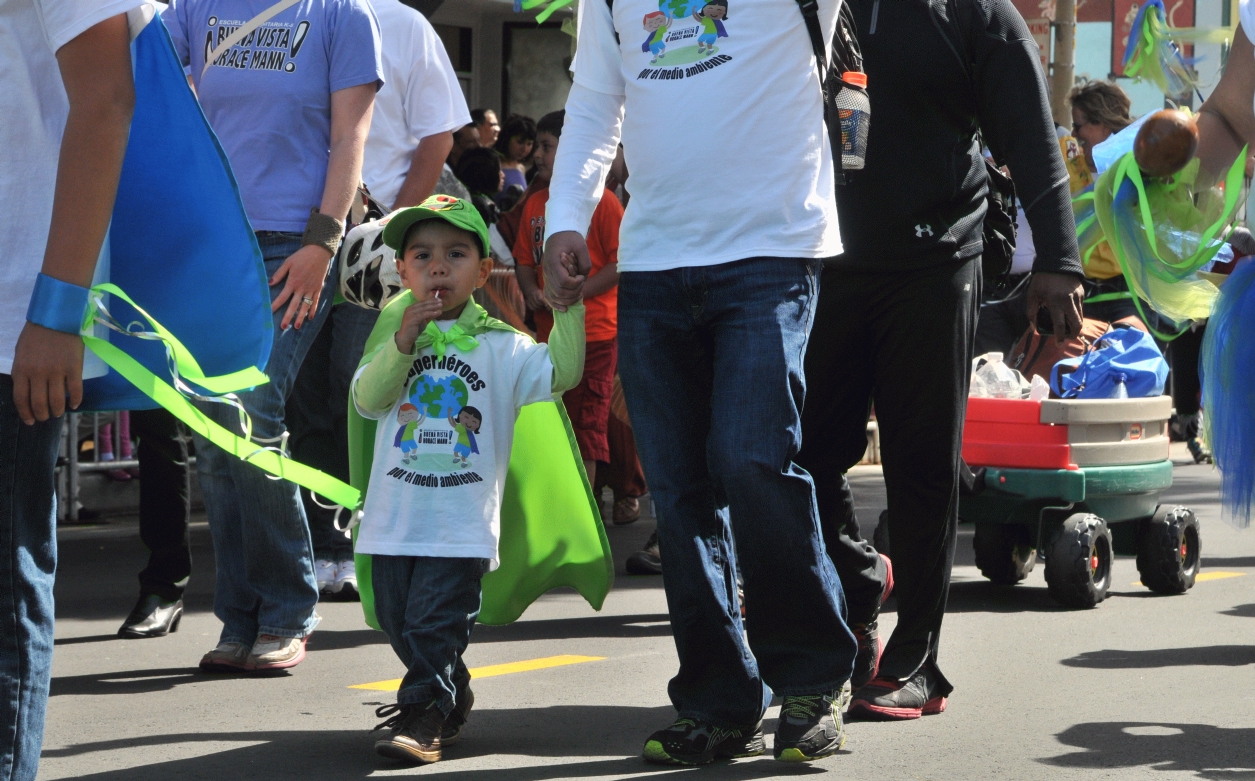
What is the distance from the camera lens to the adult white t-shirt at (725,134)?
3.83m

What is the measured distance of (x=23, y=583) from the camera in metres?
3.00

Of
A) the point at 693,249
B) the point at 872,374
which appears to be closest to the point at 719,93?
the point at 693,249

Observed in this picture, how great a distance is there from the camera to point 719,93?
151 inches

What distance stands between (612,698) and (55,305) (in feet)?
7.68

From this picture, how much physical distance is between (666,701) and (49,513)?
2.12 meters

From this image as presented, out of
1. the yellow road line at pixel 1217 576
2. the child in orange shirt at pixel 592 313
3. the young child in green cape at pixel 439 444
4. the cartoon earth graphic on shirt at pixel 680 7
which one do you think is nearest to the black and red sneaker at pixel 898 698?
the young child in green cape at pixel 439 444

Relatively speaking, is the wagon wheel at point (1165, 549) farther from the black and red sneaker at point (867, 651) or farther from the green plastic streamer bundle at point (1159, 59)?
the black and red sneaker at point (867, 651)

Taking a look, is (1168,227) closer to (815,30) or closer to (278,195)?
(815,30)

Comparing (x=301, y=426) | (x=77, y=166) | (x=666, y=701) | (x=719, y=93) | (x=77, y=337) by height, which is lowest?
(x=666, y=701)

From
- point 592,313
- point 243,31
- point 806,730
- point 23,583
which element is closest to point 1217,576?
point 592,313

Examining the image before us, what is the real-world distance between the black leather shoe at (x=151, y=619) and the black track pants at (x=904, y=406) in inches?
95.4

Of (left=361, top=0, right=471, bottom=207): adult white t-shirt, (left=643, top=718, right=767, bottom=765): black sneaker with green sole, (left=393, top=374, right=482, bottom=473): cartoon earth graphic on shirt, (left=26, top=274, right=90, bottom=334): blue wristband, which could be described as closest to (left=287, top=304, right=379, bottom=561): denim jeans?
(left=361, top=0, right=471, bottom=207): adult white t-shirt

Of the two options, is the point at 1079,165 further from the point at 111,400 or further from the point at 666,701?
the point at 111,400

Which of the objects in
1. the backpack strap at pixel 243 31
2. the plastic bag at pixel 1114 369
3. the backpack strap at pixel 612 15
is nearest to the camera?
the backpack strap at pixel 612 15
